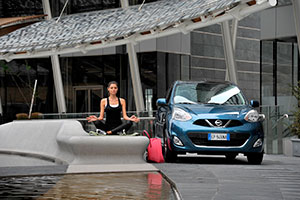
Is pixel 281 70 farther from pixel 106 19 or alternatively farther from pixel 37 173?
pixel 37 173

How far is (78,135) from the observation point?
11.8 meters

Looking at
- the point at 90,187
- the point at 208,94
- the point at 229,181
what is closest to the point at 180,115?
the point at 208,94

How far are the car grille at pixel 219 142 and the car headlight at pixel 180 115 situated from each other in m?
0.34

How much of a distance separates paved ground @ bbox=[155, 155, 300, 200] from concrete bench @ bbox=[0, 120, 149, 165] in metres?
0.96

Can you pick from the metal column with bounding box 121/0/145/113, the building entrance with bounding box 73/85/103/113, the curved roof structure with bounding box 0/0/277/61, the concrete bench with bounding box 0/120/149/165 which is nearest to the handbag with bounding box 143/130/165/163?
the concrete bench with bounding box 0/120/149/165

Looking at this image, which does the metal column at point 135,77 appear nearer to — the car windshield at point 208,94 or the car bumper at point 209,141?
the car windshield at point 208,94

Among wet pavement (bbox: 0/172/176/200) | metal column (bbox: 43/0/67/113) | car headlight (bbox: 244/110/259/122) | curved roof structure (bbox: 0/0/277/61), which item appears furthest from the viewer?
metal column (bbox: 43/0/67/113)

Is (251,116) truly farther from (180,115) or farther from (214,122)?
(180,115)

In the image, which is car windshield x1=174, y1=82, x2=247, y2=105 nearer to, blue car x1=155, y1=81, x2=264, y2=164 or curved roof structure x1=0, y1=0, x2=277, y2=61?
blue car x1=155, y1=81, x2=264, y2=164

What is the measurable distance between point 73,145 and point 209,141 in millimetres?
2542

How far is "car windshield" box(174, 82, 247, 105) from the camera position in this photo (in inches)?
491

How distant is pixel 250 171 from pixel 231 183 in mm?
2153

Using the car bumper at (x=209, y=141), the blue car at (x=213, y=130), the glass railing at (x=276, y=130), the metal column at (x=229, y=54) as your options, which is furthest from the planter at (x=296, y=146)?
the metal column at (x=229, y=54)

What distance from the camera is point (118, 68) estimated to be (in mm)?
36438
